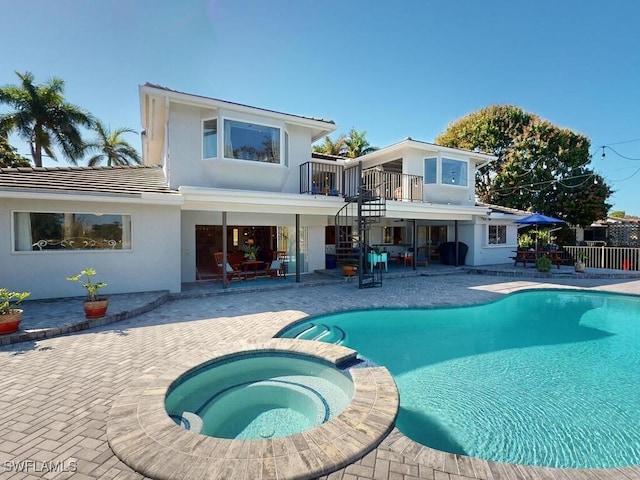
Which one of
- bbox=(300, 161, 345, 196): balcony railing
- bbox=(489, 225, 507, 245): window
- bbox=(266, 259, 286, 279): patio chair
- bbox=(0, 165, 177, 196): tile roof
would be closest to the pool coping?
bbox=(0, 165, 177, 196): tile roof

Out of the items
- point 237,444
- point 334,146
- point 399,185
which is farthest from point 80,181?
point 334,146

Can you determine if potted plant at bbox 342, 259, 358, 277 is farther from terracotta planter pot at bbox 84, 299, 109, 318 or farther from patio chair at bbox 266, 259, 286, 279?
terracotta planter pot at bbox 84, 299, 109, 318

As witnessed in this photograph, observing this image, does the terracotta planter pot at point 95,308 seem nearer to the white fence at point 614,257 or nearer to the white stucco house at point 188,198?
the white stucco house at point 188,198

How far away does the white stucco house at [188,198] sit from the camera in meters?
8.40

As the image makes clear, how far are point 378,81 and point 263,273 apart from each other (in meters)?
10.2

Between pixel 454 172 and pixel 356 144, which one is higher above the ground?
pixel 356 144

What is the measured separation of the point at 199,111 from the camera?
1045cm

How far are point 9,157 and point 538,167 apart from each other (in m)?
38.1

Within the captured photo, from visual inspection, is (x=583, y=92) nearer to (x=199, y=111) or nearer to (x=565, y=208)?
(x=565, y=208)

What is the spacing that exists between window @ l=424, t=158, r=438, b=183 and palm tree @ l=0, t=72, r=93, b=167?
78.2 ft

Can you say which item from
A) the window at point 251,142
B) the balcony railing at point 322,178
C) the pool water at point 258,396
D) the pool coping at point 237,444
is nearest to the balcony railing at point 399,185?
the balcony railing at point 322,178

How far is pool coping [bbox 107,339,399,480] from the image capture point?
8.34 feet

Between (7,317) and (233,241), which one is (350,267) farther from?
(7,317)

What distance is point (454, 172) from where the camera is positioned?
15.9 metres
